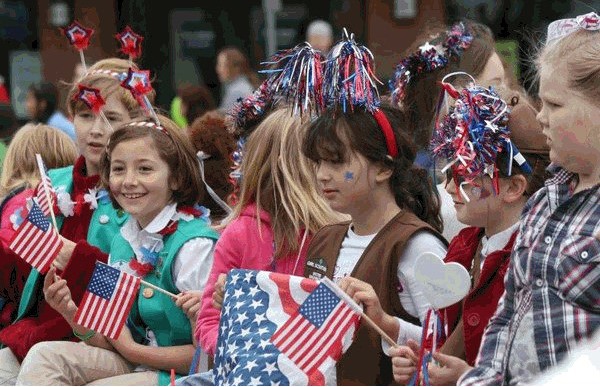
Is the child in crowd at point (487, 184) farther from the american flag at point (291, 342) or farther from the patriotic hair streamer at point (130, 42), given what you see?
the patriotic hair streamer at point (130, 42)

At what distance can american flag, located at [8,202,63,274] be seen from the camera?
5.67 meters

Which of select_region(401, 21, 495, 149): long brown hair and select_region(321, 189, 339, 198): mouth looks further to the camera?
select_region(401, 21, 495, 149): long brown hair

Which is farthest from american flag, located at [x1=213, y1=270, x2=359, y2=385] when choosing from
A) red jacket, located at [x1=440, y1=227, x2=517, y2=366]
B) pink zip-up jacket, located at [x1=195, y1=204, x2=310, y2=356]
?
pink zip-up jacket, located at [x1=195, y1=204, x2=310, y2=356]

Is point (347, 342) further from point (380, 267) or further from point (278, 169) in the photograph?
point (278, 169)

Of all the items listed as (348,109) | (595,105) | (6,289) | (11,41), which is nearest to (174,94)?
(11,41)

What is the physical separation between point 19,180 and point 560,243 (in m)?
3.73

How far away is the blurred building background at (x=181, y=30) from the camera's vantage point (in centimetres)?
1866

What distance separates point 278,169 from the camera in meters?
5.58

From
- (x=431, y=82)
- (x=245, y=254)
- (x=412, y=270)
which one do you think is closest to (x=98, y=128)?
(x=245, y=254)

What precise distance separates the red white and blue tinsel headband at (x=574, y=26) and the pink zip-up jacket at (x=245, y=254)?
63.4 inches

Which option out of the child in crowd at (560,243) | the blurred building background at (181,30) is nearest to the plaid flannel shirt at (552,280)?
the child in crowd at (560,243)

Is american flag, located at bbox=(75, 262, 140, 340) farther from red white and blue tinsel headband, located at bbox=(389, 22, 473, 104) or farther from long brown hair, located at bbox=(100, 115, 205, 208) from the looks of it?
red white and blue tinsel headband, located at bbox=(389, 22, 473, 104)

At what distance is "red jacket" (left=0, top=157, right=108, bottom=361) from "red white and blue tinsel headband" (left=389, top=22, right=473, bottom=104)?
4.54 feet

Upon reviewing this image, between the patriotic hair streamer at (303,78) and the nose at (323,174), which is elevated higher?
the patriotic hair streamer at (303,78)
